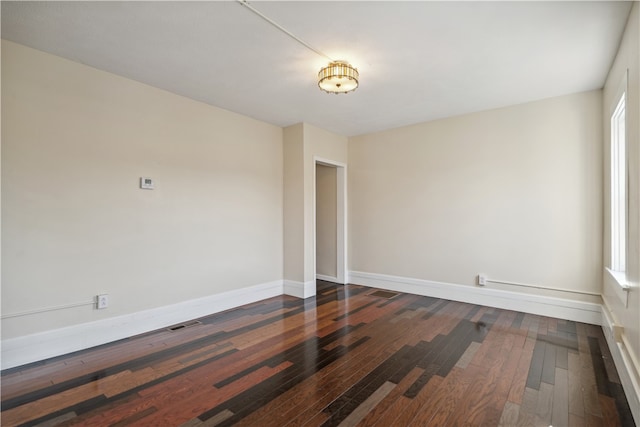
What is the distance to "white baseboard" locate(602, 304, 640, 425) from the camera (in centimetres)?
181

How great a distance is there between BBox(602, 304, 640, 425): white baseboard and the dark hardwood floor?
0.06 metres

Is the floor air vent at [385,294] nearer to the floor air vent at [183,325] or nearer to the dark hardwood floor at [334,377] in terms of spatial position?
the dark hardwood floor at [334,377]

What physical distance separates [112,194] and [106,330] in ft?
4.15

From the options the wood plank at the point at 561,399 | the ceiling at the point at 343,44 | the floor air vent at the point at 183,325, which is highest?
the ceiling at the point at 343,44

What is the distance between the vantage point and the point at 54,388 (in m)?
2.12

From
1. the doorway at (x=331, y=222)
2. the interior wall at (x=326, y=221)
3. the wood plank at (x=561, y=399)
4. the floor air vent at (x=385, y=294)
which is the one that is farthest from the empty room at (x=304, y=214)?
the interior wall at (x=326, y=221)

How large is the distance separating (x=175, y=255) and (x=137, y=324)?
76 centimetres

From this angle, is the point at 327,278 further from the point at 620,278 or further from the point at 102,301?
the point at 620,278

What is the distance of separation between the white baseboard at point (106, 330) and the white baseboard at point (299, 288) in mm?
711

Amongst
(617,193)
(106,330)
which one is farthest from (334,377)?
(617,193)

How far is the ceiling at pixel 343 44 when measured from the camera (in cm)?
206

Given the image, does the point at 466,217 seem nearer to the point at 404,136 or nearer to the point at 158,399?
the point at 404,136

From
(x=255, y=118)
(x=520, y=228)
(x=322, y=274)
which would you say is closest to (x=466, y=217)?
(x=520, y=228)

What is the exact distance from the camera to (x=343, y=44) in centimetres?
244
